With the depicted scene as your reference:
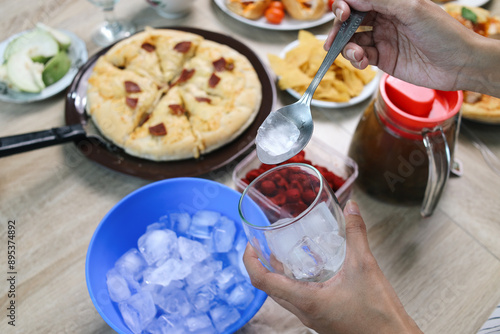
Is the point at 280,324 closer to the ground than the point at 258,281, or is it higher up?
closer to the ground

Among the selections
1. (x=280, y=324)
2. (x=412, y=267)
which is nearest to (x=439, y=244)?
(x=412, y=267)

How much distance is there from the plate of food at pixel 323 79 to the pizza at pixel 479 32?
361 mm

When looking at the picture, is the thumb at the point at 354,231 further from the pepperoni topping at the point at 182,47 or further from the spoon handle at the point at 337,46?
the pepperoni topping at the point at 182,47

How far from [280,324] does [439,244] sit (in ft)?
1.93

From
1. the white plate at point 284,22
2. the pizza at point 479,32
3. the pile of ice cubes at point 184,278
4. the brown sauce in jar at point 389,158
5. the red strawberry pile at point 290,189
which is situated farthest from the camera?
the white plate at point 284,22

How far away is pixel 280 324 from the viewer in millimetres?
1172

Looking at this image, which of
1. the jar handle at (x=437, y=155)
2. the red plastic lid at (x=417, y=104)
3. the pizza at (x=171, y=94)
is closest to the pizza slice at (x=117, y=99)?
the pizza at (x=171, y=94)

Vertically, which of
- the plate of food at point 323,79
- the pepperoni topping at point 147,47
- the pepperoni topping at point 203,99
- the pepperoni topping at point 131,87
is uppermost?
the plate of food at point 323,79

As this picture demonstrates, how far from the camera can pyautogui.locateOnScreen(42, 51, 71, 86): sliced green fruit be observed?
168 centimetres

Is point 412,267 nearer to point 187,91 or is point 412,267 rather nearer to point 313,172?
point 313,172

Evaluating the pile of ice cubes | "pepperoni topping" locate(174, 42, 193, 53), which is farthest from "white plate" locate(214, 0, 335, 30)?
the pile of ice cubes

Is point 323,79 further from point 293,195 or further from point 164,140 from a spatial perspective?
point 293,195

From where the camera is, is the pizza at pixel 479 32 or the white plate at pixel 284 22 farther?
the white plate at pixel 284 22

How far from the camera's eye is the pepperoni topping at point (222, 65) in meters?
1.66
